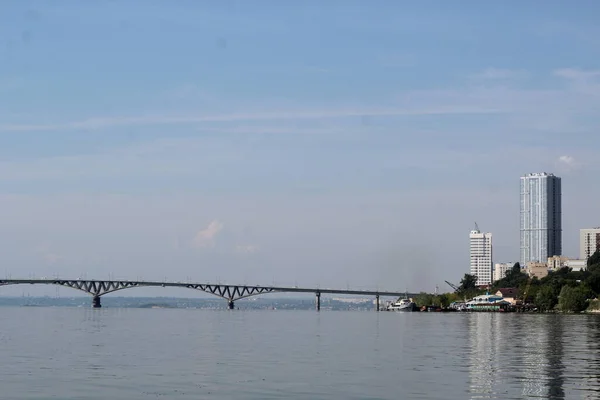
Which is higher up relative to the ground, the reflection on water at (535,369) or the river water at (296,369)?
the reflection on water at (535,369)

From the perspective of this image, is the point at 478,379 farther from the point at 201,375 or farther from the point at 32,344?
the point at 32,344

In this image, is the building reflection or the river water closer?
the building reflection

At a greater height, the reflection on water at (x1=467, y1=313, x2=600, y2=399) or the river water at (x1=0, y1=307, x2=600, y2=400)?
the reflection on water at (x1=467, y1=313, x2=600, y2=399)

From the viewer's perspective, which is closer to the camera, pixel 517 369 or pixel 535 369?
pixel 535 369

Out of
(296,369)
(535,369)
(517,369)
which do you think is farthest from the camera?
(296,369)

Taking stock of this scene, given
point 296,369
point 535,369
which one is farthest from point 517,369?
point 296,369

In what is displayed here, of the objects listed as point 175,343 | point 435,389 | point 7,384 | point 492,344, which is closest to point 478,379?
point 435,389

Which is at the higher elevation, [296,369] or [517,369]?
[517,369]

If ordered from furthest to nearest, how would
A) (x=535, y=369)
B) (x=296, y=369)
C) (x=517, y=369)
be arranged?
(x=296, y=369) → (x=517, y=369) → (x=535, y=369)

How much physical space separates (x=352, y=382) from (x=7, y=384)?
706 inches

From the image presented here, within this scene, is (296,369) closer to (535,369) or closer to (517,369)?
(517,369)

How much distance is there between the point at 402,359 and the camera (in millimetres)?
69188

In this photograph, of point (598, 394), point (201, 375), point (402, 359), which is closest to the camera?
point (598, 394)

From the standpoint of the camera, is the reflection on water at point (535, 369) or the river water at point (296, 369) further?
the river water at point (296, 369)
